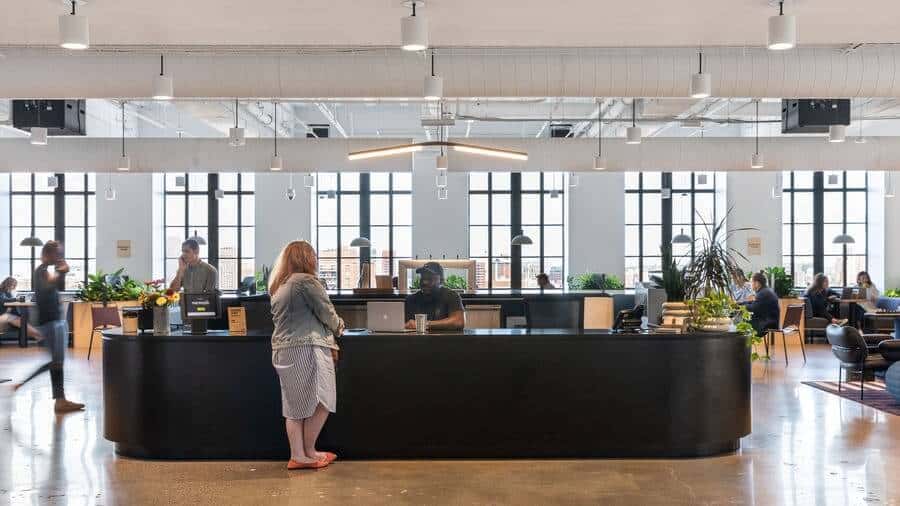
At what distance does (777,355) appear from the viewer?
44.0 ft

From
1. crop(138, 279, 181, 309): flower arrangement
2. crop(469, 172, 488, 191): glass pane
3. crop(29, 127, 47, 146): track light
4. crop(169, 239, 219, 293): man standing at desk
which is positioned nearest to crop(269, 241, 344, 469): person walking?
crop(138, 279, 181, 309): flower arrangement

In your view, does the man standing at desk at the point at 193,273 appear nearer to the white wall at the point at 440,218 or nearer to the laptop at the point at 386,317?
the laptop at the point at 386,317

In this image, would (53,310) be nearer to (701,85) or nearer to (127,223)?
(701,85)

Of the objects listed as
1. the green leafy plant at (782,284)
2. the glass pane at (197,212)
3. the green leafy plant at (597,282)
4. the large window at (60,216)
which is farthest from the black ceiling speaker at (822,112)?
the large window at (60,216)

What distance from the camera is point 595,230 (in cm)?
1945

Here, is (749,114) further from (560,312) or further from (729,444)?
(729,444)

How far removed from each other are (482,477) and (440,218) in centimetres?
1380

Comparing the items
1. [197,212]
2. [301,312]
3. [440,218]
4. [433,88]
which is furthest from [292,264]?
[197,212]

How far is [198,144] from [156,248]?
19.0ft

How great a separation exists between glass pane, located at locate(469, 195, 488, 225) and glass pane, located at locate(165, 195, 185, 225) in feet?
21.9

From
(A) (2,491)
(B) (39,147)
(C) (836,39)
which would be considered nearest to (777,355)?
(C) (836,39)

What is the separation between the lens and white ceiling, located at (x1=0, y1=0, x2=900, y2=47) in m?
6.64

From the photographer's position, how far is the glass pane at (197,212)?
66.3 feet

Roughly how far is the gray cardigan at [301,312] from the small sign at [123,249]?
14.6 meters
